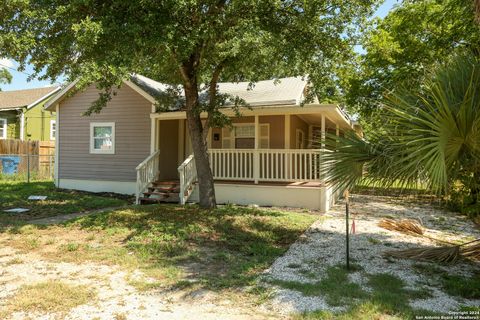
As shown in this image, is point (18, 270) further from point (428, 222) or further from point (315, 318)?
point (428, 222)

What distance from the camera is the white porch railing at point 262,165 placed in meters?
10.6

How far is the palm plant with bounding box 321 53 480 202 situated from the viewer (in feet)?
11.7

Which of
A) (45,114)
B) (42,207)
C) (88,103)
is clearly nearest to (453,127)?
(42,207)

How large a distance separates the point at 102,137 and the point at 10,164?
873 centimetres

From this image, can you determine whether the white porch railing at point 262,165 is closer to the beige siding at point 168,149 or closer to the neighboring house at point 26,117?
the beige siding at point 168,149

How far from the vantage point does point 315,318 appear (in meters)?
3.45

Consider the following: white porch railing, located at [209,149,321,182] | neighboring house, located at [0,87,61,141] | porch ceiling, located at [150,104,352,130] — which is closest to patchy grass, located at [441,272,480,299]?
white porch railing, located at [209,149,321,182]

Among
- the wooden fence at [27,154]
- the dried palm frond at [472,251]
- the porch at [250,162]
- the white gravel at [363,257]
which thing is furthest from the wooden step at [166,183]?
the wooden fence at [27,154]

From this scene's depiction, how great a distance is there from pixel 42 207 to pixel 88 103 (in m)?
4.93

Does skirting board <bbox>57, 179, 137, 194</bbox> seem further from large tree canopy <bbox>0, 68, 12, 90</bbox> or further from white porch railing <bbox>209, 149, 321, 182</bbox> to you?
large tree canopy <bbox>0, 68, 12, 90</bbox>

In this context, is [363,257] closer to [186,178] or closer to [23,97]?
[186,178]

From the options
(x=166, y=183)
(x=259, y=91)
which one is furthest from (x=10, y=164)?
(x=259, y=91)

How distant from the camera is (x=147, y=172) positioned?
1158 cm

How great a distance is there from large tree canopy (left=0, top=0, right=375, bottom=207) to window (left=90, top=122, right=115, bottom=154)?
474 cm
